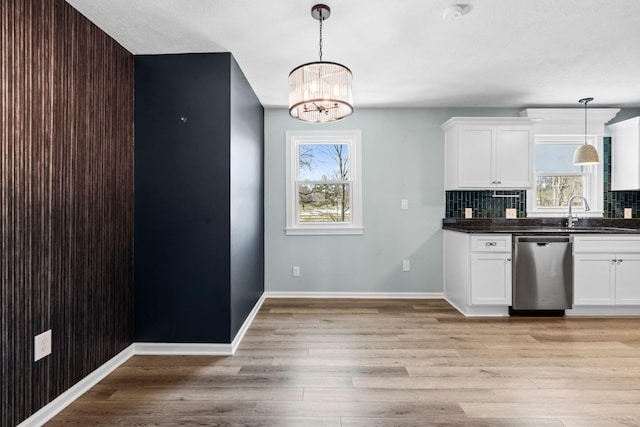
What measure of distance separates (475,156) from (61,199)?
12.5 feet

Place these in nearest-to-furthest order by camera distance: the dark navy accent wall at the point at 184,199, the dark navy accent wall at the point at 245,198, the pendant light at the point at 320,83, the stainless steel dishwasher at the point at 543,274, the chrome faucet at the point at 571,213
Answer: the pendant light at the point at 320,83
the dark navy accent wall at the point at 184,199
the dark navy accent wall at the point at 245,198
the stainless steel dishwasher at the point at 543,274
the chrome faucet at the point at 571,213

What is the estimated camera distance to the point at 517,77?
3.14 meters

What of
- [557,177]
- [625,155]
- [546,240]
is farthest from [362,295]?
[625,155]

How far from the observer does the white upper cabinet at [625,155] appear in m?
3.78

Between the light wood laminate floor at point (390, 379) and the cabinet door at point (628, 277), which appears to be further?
the cabinet door at point (628, 277)

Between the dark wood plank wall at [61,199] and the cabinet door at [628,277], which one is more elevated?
the dark wood plank wall at [61,199]

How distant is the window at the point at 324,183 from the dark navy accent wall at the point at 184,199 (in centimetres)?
161

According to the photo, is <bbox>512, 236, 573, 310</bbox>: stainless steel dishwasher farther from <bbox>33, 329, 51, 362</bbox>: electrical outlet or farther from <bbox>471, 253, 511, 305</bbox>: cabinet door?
<bbox>33, 329, 51, 362</bbox>: electrical outlet

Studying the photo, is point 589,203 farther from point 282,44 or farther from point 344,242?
point 282,44

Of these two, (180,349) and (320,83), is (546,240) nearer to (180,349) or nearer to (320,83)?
(320,83)

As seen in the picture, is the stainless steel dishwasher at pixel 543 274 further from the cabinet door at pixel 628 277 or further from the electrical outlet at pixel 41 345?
the electrical outlet at pixel 41 345

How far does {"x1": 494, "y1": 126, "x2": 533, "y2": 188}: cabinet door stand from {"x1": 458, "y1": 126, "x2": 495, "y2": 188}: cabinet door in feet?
0.30

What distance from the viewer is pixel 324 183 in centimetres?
418

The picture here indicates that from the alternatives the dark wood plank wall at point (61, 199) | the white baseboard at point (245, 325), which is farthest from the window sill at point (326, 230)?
the dark wood plank wall at point (61, 199)
